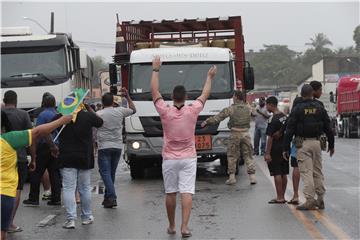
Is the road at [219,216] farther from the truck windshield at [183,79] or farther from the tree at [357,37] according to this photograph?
the tree at [357,37]

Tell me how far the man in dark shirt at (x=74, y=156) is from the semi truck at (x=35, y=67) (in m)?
5.81

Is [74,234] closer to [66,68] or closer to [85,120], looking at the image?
[85,120]

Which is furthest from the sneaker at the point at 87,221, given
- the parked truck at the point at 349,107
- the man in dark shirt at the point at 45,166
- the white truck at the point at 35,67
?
the parked truck at the point at 349,107

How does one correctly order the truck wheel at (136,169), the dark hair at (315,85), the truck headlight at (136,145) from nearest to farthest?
the dark hair at (315,85)
the truck headlight at (136,145)
the truck wheel at (136,169)

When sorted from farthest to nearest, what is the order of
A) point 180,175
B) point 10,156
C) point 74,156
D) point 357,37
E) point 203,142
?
point 357,37 → point 203,142 → point 74,156 → point 180,175 → point 10,156

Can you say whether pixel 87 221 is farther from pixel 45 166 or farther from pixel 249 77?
pixel 249 77

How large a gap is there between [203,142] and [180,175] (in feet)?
18.5

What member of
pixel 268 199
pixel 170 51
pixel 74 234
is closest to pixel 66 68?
pixel 170 51

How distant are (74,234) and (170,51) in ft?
20.9

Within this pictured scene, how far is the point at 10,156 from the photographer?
5.86 m

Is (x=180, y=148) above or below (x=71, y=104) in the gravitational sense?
below

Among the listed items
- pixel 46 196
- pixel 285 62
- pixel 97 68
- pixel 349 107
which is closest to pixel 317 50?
pixel 285 62

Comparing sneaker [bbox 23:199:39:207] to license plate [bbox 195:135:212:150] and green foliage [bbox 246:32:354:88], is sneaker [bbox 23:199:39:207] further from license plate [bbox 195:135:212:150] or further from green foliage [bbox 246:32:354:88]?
green foliage [bbox 246:32:354:88]

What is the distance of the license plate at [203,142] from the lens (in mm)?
13781
